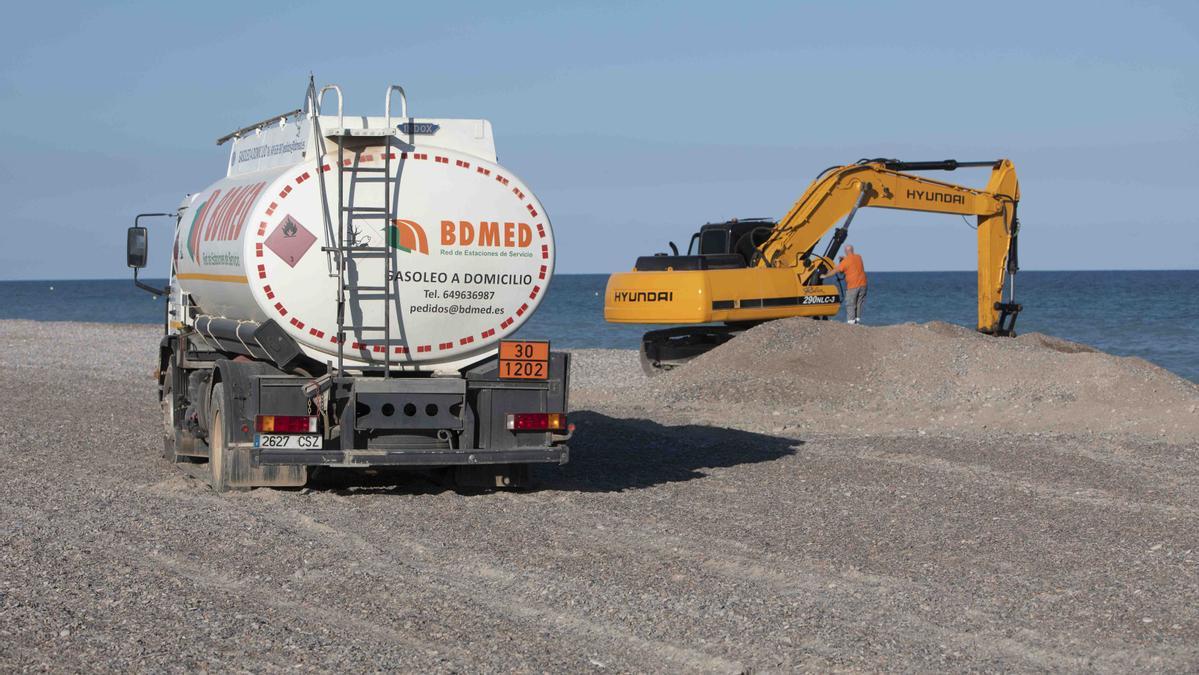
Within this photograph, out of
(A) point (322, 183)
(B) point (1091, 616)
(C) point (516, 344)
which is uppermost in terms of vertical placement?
(A) point (322, 183)

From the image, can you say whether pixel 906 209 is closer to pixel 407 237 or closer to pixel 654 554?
pixel 407 237

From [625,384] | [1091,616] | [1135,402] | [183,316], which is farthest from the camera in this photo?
[625,384]

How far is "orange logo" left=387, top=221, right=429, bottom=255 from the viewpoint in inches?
431

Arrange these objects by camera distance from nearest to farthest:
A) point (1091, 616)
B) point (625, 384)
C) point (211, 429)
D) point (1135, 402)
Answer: point (1091, 616)
point (211, 429)
point (1135, 402)
point (625, 384)

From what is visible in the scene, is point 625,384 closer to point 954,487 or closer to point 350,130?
point 954,487

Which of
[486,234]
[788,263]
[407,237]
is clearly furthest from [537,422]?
[788,263]

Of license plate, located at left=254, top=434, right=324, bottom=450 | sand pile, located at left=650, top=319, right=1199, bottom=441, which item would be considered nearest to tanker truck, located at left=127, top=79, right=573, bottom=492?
license plate, located at left=254, top=434, right=324, bottom=450

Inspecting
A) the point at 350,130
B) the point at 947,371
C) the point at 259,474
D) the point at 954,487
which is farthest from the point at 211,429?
the point at 947,371

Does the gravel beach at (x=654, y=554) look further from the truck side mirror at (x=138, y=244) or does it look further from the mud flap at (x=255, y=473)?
the truck side mirror at (x=138, y=244)

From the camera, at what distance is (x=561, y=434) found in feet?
37.7

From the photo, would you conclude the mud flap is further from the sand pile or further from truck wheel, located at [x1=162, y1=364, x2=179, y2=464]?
the sand pile

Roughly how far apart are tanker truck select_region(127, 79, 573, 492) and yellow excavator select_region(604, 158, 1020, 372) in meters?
9.80

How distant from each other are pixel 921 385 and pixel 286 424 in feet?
37.0

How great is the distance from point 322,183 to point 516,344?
194cm
